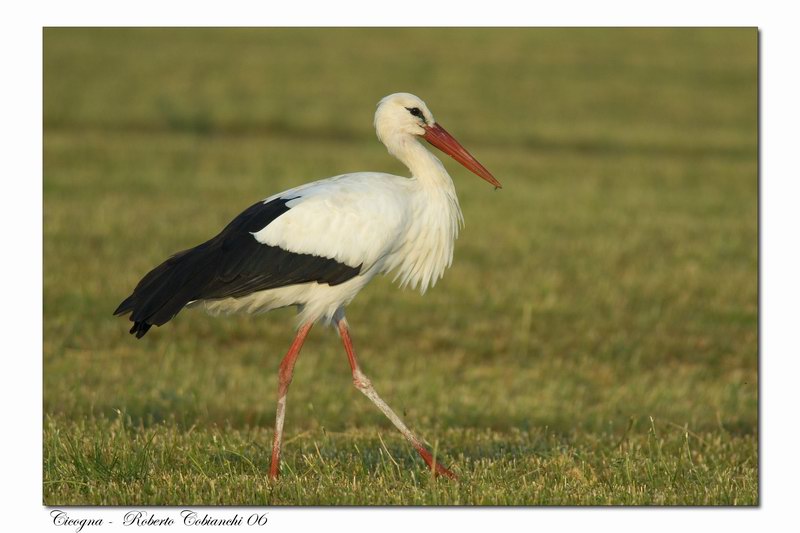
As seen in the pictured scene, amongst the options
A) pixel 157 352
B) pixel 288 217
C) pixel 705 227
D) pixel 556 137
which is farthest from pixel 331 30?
pixel 288 217

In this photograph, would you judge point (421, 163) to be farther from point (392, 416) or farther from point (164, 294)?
point (164, 294)

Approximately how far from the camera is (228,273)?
6.02 m

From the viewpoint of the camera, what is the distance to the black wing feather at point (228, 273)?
19.7ft

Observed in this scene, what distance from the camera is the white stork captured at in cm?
604

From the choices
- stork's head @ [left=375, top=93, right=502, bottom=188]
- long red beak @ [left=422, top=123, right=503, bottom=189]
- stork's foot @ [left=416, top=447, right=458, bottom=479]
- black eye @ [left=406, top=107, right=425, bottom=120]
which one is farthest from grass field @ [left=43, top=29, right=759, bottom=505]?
black eye @ [left=406, top=107, right=425, bottom=120]

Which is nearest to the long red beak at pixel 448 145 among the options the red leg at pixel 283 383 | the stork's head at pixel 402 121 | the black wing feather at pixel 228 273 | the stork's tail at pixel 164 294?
the stork's head at pixel 402 121

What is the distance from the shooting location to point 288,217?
617 centimetres

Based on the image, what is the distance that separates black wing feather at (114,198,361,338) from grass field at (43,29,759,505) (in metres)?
0.75

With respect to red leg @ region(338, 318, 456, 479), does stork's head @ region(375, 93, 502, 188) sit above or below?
above

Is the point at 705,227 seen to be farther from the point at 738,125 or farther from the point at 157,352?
the point at 738,125

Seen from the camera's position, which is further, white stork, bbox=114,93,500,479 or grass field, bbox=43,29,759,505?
white stork, bbox=114,93,500,479

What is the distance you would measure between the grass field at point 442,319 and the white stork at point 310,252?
639 millimetres

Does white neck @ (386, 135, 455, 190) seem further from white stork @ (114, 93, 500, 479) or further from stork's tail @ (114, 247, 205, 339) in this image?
stork's tail @ (114, 247, 205, 339)
